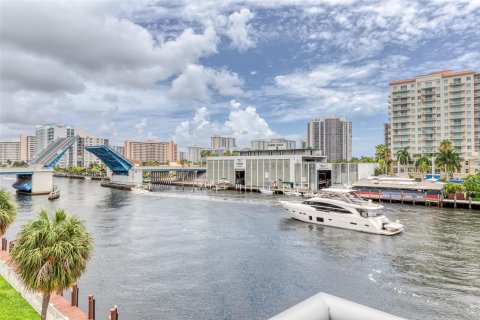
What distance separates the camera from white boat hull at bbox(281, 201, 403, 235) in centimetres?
3734

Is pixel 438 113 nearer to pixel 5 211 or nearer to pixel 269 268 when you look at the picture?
pixel 269 268

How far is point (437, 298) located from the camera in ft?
65.6

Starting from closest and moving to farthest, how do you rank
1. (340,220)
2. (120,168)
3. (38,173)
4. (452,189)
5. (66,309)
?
(66,309), (340,220), (452,189), (38,173), (120,168)

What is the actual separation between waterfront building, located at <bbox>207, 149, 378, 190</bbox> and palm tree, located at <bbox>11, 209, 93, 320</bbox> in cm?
7754

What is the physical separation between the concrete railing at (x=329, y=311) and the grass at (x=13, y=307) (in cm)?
1448

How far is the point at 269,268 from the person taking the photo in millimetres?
25375

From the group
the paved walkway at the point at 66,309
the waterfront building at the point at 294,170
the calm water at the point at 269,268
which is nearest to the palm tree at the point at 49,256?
the paved walkway at the point at 66,309

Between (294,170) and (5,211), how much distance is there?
74461 mm

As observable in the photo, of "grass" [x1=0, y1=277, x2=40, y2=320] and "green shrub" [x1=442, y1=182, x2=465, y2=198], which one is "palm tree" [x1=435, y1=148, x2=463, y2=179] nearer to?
"green shrub" [x1=442, y1=182, x2=465, y2=198]

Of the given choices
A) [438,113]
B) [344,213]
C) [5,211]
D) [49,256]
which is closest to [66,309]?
[49,256]

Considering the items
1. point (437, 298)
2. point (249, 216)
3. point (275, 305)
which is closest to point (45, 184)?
point (249, 216)

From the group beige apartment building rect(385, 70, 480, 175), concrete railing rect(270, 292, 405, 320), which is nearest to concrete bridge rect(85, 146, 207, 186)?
beige apartment building rect(385, 70, 480, 175)

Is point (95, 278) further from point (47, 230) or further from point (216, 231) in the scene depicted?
point (216, 231)

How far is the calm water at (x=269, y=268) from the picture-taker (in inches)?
746
